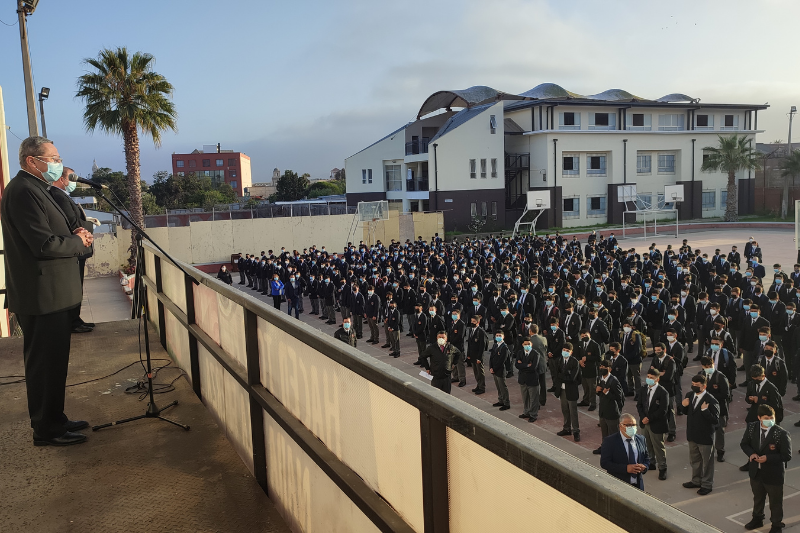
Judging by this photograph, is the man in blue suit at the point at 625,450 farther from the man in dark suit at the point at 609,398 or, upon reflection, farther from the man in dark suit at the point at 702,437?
the man in dark suit at the point at 609,398

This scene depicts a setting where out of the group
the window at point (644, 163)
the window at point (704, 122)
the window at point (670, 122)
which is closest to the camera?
the window at point (644, 163)

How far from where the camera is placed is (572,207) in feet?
156

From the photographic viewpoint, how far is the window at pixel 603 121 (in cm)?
4797

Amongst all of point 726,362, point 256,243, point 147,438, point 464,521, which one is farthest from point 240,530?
point 256,243

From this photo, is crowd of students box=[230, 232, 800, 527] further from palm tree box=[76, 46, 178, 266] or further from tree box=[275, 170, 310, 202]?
tree box=[275, 170, 310, 202]

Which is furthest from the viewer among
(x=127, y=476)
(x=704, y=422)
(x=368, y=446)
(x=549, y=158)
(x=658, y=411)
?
(x=549, y=158)

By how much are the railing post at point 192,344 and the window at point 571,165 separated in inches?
1769

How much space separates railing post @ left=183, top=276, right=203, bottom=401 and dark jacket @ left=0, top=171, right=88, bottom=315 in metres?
1.05

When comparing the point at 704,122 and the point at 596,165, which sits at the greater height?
the point at 704,122

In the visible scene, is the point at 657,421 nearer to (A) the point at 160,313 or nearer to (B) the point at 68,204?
(A) the point at 160,313

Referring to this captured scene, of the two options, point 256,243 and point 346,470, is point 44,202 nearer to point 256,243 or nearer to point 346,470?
point 346,470

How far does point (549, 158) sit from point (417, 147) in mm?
9948

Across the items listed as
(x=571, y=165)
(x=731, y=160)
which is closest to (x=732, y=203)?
(x=731, y=160)

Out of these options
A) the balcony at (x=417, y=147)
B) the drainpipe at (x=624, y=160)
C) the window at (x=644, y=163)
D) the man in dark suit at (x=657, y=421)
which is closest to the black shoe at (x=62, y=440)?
the man in dark suit at (x=657, y=421)
